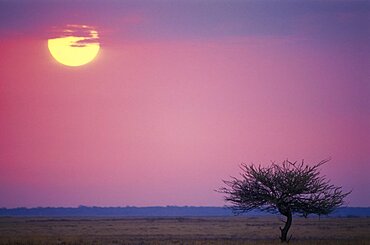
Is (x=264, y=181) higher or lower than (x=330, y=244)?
higher

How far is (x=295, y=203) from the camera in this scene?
167ft

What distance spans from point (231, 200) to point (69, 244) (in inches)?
453

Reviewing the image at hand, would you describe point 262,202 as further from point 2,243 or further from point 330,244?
point 2,243

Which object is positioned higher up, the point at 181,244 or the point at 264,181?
the point at 264,181

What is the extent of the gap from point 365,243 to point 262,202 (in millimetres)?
7034

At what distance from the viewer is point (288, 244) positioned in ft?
158

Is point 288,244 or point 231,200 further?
point 231,200

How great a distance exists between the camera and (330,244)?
4759cm

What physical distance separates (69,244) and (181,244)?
303 inches

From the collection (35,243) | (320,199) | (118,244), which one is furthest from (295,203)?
(35,243)

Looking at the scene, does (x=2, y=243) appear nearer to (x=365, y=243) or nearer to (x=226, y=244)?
(x=226, y=244)

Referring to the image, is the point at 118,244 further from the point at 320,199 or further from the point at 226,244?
the point at 320,199

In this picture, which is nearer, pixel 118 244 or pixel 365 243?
pixel 365 243

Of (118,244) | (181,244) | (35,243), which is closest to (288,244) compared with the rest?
(181,244)
